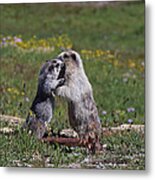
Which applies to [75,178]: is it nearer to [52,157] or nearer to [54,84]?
[52,157]

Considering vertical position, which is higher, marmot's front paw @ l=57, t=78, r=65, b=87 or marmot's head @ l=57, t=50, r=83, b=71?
marmot's head @ l=57, t=50, r=83, b=71

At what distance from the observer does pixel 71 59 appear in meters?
3.14

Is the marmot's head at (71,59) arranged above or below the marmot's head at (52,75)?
above

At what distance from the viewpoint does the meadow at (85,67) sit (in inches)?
120

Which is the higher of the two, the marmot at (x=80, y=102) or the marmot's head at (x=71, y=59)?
the marmot's head at (x=71, y=59)

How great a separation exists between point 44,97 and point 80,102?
0.17 metres

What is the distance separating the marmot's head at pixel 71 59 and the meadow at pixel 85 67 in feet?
0.08

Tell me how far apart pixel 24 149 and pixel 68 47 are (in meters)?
0.51

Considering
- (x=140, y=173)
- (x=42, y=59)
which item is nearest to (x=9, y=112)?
(x=42, y=59)

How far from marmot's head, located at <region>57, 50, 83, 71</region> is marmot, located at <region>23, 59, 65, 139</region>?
0.8 inches

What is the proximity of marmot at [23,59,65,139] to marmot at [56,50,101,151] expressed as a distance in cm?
3

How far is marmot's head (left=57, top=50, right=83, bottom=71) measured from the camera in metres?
3.13

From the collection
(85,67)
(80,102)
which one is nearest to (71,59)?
(85,67)

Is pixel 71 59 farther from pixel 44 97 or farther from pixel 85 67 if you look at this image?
pixel 44 97
